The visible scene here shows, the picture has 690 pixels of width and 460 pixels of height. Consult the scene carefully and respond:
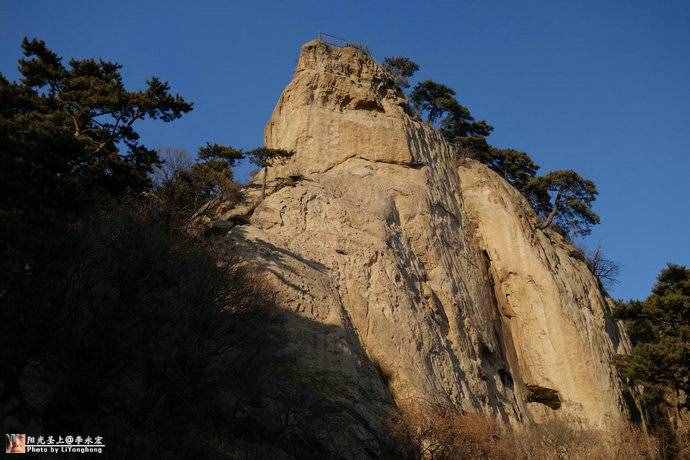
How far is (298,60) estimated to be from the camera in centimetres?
3519

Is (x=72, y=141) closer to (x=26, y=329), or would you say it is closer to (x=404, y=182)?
(x=26, y=329)

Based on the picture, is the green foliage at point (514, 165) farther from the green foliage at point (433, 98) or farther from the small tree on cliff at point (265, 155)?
the small tree on cliff at point (265, 155)

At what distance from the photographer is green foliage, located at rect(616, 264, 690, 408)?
26.6m

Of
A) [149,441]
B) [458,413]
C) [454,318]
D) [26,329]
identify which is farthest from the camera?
[454,318]

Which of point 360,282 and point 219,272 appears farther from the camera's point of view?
point 360,282

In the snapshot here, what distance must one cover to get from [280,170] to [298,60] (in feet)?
26.1

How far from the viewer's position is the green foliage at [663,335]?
26.6 metres

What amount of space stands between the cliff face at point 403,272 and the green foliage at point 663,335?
1.68 meters

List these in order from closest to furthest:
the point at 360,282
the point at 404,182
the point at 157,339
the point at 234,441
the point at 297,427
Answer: the point at 157,339 < the point at 234,441 < the point at 297,427 < the point at 360,282 < the point at 404,182

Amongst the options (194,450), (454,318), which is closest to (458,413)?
(454,318)

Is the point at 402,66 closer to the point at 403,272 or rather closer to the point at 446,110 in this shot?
the point at 446,110

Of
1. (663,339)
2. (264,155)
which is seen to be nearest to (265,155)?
(264,155)

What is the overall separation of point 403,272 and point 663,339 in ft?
39.6

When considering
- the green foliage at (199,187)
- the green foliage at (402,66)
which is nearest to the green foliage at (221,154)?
the green foliage at (199,187)
